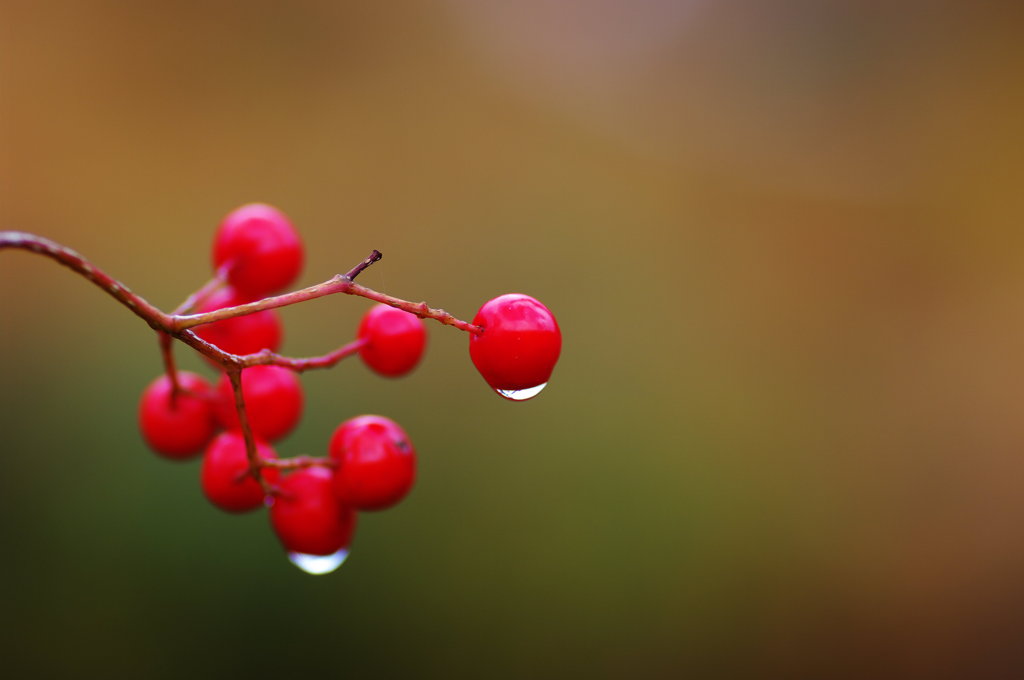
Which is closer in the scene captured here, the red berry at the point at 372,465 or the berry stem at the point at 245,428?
the berry stem at the point at 245,428

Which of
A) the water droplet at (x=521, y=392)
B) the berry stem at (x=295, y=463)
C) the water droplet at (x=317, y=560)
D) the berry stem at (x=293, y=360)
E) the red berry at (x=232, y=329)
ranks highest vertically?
the red berry at (x=232, y=329)

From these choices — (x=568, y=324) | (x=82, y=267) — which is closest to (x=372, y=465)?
(x=82, y=267)

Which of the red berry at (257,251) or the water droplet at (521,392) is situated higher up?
the red berry at (257,251)

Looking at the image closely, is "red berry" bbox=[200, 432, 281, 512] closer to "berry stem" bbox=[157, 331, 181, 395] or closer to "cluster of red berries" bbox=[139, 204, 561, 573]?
"cluster of red berries" bbox=[139, 204, 561, 573]

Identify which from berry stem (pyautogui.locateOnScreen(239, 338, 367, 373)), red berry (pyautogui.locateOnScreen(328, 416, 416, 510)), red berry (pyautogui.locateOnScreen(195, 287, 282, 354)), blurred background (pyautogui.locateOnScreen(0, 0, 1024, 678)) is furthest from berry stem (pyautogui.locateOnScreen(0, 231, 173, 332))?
blurred background (pyautogui.locateOnScreen(0, 0, 1024, 678))

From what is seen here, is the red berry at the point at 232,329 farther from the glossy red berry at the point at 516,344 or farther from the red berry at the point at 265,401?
the glossy red berry at the point at 516,344

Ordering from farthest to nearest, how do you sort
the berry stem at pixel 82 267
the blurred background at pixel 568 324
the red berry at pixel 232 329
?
the blurred background at pixel 568 324 → the red berry at pixel 232 329 → the berry stem at pixel 82 267

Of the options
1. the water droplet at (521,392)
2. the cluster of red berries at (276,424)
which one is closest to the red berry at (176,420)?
the cluster of red berries at (276,424)
